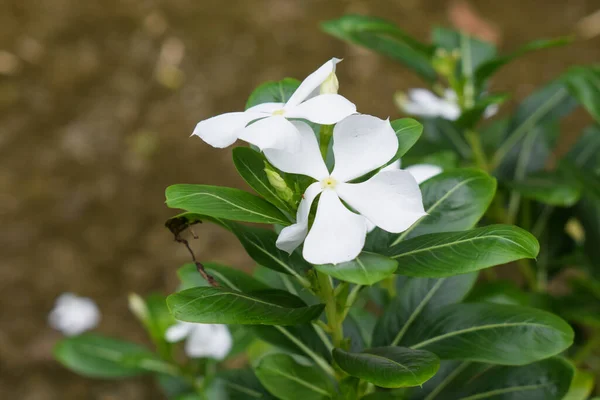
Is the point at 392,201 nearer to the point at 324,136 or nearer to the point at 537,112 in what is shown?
the point at 324,136

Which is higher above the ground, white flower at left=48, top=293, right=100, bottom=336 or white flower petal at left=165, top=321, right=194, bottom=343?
white flower petal at left=165, top=321, right=194, bottom=343

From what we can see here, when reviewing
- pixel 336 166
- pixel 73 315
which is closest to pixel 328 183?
pixel 336 166

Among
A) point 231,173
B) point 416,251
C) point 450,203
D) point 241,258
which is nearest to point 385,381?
point 416,251

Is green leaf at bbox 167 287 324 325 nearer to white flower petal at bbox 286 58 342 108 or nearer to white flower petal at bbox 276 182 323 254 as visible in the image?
white flower petal at bbox 276 182 323 254

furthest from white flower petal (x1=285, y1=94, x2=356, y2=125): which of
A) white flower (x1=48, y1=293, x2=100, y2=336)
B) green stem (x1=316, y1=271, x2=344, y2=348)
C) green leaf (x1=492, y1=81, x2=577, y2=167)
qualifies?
white flower (x1=48, y1=293, x2=100, y2=336)

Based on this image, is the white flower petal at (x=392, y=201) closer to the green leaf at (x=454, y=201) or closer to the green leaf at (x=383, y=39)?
the green leaf at (x=454, y=201)

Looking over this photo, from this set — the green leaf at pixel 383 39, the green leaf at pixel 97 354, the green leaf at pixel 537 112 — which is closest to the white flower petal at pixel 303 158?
the green leaf at pixel 383 39

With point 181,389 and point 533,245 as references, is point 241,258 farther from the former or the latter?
point 533,245
